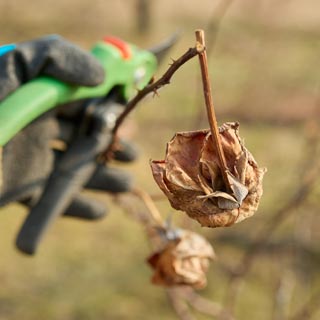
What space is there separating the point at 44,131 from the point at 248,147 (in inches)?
122

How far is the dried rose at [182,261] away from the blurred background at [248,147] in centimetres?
26

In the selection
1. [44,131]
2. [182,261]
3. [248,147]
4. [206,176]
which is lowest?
[248,147]

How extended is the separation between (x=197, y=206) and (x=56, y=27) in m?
6.17

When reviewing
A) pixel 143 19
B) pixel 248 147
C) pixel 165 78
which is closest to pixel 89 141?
pixel 165 78

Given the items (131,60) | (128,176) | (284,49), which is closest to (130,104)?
(131,60)

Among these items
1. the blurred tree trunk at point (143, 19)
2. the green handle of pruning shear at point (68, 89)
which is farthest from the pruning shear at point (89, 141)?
the blurred tree trunk at point (143, 19)

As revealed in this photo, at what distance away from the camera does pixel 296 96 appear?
16.3ft

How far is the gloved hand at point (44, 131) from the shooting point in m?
0.87

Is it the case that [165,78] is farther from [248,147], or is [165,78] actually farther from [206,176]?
A: [248,147]

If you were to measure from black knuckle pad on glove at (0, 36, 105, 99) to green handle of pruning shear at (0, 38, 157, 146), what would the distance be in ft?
0.04

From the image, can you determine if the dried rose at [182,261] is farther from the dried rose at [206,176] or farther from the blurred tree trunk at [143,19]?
the blurred tree trunk at [143,19]

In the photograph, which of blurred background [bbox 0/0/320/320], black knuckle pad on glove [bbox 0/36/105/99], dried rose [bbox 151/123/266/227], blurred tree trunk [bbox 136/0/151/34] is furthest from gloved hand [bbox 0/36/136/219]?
blurred tree trunk [bbox 136/0/151/34]

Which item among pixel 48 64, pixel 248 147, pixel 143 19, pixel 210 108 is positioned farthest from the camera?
pixel 143 19

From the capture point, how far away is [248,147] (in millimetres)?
4051
